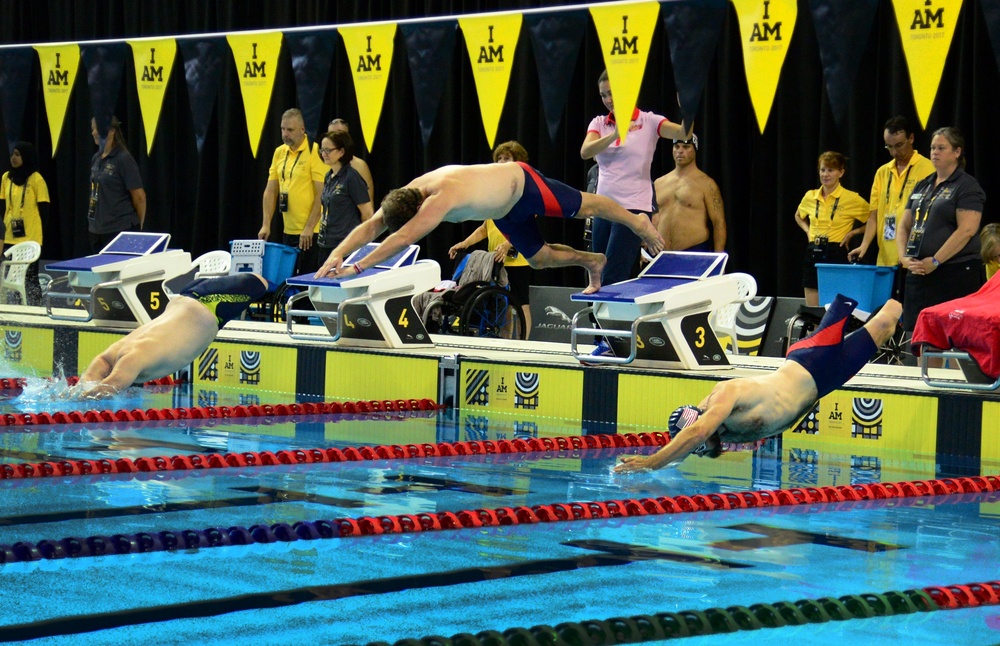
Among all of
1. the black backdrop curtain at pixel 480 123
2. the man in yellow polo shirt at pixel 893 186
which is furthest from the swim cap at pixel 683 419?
the man in yellow polo shirt at pixel 893 186

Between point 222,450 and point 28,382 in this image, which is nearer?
point 222,450

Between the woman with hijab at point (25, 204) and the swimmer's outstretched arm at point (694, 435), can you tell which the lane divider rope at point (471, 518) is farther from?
the woman with hijab at point (25, 204)

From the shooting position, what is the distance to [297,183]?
10461 millimetres

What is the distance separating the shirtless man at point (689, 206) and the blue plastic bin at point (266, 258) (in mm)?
2835

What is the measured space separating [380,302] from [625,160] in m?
1.76

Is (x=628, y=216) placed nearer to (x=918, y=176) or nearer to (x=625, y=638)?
(x=918, y=176)

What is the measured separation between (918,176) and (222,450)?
4.32 meters

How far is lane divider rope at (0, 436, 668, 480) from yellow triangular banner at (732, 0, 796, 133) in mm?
2035

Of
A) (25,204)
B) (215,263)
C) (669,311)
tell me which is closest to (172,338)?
(669,311)

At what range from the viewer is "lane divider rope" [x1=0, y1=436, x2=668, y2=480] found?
215 inches

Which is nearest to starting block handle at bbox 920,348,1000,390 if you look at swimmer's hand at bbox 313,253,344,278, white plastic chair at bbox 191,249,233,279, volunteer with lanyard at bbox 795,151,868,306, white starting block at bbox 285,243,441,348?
volunteer with lanyard at bbox 795,151,868,306

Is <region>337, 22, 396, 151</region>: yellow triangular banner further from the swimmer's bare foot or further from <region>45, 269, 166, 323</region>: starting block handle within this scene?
the swimmer's bare foot

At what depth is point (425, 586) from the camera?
12.2 feet

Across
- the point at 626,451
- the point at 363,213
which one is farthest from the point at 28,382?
the point at 626,451
